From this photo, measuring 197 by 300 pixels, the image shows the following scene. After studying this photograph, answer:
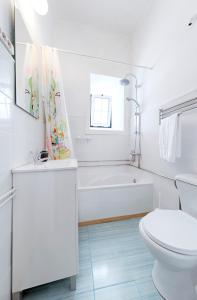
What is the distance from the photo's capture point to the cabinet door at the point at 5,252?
2.45 feet

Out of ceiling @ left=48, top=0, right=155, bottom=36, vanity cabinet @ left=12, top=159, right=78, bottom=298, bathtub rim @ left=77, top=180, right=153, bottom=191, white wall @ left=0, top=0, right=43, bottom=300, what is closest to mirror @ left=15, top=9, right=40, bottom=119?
white wall @ left=0, top=0, right=43, bottom=300

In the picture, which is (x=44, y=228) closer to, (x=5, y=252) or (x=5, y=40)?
(x=5, y=252)

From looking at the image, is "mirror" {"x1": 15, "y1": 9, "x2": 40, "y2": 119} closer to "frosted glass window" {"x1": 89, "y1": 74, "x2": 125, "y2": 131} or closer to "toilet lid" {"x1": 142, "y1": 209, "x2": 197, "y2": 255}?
"toilet lid" {"x1": 142, "y1": 209, "x2": 197, "y2": 255}

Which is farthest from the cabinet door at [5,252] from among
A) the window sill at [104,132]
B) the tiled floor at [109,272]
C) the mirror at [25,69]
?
the window sill at [104,132]

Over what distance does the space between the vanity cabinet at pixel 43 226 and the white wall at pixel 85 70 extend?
1.67 m

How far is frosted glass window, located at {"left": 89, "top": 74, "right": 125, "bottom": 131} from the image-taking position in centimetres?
280

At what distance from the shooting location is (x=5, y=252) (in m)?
0.79

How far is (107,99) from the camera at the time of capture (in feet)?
9.50

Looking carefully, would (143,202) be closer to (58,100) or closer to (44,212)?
(44,212)

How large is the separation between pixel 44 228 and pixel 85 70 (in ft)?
8.08

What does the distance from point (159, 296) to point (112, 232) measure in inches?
27.5

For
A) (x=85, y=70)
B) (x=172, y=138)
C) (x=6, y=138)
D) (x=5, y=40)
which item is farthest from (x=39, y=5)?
(x=172, y=138)

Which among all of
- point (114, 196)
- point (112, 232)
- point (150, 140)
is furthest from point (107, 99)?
point (112, 232)

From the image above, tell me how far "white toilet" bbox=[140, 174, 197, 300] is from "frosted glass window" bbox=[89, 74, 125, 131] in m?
1.89
